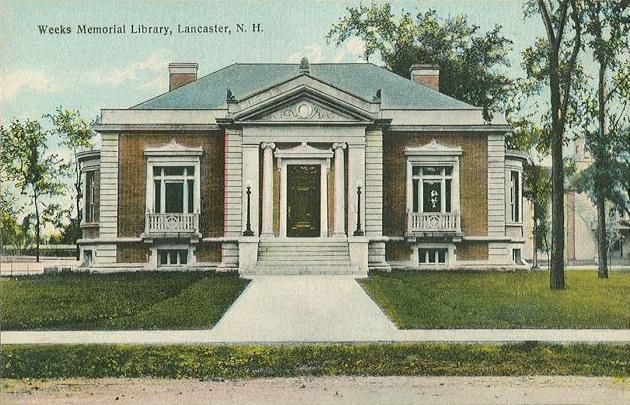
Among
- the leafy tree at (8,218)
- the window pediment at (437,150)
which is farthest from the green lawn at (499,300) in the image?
the leafy tree at (8,218)

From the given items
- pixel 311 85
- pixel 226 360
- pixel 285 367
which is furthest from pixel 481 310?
pixel 311 85

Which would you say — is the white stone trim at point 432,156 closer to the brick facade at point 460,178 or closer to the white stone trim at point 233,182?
the brick facade at point 460,178

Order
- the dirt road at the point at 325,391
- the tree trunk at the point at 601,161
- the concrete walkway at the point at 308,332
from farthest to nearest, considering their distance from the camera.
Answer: the tree trunk at the point at 601,161 → the concrete walkway at the point at 308,332 → the dirt road at the point at 325,391

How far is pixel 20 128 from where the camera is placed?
9070 mm

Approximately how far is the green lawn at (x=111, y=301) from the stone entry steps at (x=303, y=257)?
634 mm

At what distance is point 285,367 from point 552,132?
481 cm

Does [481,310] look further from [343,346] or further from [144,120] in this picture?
[144,120]

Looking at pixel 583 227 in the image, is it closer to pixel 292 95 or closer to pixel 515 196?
pixel 515 196

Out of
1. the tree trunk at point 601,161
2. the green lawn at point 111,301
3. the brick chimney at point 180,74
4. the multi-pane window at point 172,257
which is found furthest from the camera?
the multi-pane window at point 172,257

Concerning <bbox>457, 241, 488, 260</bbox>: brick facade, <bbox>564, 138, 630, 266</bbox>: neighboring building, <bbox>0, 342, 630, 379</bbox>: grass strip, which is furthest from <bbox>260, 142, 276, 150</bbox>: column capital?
<bbox>564, 138, 630, 266</bbox>: neighboring building

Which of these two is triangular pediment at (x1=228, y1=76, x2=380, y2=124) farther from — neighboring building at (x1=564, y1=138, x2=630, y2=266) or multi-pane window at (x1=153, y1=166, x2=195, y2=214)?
neighboring building at (x1=564, y1=138, x2=630, y2=266)

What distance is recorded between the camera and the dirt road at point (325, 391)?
24.2 ft

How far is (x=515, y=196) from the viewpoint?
9.99 m

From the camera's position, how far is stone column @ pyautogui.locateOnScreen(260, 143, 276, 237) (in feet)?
36.3
